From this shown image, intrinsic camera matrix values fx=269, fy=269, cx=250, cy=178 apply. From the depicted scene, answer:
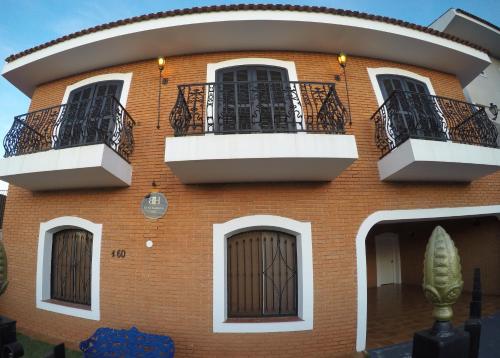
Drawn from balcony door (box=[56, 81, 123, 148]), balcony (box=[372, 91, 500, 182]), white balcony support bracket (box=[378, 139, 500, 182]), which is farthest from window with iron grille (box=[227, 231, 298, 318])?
balcony door (box=[56, 81, 123, 148])

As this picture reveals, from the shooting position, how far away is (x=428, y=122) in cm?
558

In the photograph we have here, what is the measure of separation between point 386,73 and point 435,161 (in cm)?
265

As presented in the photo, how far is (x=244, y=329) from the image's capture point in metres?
4.64

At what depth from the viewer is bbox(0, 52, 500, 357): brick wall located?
4.79m

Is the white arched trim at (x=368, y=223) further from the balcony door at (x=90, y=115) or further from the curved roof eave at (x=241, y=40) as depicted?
the balcony door at (x=90, y=115)

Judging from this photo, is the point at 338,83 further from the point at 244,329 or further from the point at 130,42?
the point at 244,329

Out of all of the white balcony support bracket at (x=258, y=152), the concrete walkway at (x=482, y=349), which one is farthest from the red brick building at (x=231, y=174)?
the concrete walkway at (x=482, y=349)

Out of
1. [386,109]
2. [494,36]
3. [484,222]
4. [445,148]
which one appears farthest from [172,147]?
[494,36]

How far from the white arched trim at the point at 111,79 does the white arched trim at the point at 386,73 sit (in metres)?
5.55

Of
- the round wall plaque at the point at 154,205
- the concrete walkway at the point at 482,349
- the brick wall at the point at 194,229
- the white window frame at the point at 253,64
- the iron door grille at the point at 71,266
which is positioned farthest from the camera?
the white window frame at the point at 253,64

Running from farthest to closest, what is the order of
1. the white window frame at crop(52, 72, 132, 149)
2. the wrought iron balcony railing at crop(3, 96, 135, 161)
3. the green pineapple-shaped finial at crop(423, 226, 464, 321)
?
the white window frame at crop(52, 72, 132, 149)
the wrought iron balcony railing at crop(3, 96, 135, 161)
the green pineapple-shaped finial at crop(423, 226, 464, 321)

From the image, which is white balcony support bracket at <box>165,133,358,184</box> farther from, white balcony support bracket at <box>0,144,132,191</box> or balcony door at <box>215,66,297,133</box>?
white balcony support bracket at <box>0,144,132,191</box>

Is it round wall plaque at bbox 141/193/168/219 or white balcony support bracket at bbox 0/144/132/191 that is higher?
white balcony support bracket at bbox 0/144/132/191

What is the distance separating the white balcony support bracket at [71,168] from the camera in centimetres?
476
